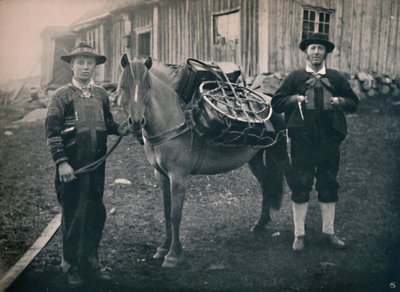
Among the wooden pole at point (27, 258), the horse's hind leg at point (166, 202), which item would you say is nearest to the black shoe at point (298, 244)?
the horse's hind leg at point (166, 202)

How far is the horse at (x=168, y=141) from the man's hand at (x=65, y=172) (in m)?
0.56

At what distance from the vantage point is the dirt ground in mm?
3229

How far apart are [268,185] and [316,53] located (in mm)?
1392

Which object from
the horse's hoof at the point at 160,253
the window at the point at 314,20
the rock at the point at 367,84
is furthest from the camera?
the window at the point at 314,20

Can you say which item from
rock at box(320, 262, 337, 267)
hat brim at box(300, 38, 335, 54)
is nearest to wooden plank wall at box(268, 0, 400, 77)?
hat brim at box(300, 38, 335, 54)

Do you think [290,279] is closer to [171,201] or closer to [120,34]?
[171,201]

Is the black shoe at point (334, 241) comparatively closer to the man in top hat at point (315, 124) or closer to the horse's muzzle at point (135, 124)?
the man in top hat at point (315, 124)

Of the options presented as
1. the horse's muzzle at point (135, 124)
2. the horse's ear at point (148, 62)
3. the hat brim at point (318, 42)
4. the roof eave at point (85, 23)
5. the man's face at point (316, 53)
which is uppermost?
the roof eave at point (85, 23)

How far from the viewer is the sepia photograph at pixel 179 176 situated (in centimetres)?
308

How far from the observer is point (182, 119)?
3.38m

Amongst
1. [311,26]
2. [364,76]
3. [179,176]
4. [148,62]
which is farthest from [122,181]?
[364,76]

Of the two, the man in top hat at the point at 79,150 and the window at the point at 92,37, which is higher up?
the window at the point at 92,37

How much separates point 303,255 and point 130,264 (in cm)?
151

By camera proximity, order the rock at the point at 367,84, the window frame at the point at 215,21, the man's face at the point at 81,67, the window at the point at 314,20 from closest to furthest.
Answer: the man's face at the point at 81,67 < the window frame at the point at 215,21 < the rock at the point at 367,84 < the window at the point at 314,20
